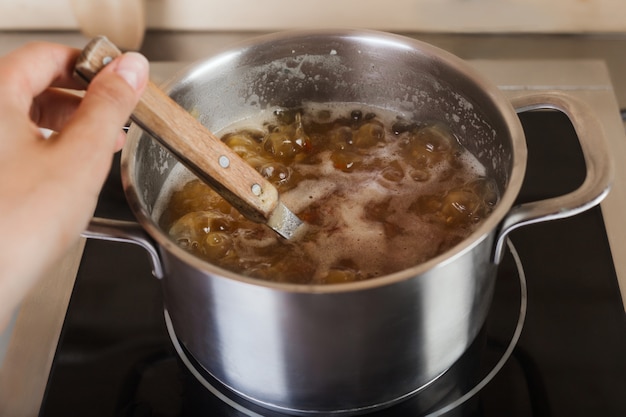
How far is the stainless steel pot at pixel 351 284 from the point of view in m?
0.62

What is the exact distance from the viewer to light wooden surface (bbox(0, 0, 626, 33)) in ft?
3.85

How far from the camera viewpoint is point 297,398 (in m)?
0.73

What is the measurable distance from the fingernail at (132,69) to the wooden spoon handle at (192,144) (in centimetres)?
2

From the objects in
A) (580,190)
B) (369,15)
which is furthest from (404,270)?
(369,15)

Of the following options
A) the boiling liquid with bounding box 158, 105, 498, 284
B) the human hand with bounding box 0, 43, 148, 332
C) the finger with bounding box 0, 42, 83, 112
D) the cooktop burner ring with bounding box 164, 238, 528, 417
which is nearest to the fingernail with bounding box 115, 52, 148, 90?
the human hand with bounding box 0, 43, 148, 332

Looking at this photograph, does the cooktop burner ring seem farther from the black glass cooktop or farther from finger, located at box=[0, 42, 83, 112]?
finger, located at box=[0, 42, 83, 112]

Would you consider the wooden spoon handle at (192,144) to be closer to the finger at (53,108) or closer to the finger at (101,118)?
the finger at (101,118)

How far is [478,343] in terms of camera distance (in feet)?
2.76

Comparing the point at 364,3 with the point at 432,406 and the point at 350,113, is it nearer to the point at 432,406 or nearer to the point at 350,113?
the point at 350,113

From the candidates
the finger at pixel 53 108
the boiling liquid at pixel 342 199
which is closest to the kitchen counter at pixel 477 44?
the boiling liquid at pixel 342 199

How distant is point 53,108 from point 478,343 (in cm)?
54

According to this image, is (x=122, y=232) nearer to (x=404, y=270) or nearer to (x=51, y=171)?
(x=51, y=171)

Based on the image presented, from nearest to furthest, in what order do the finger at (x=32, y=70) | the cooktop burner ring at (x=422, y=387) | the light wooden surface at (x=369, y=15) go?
1. the finger at (x=32, y=70)
2. the cooktop burner ring at (x=422, y=387)
3. the light wooden surface at (x=369, y=15)

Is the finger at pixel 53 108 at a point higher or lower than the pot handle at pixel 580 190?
lower
